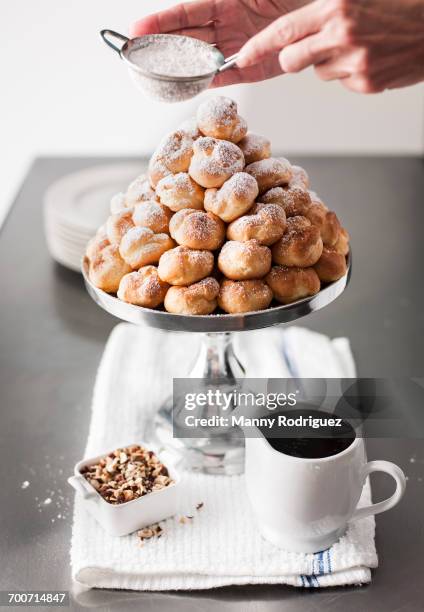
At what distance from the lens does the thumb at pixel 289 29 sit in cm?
84

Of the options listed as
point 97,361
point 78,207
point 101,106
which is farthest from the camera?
point 101,106

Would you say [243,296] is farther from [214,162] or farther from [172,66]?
[172,66]

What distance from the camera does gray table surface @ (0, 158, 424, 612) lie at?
2.70 feet

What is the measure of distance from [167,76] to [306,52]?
164 mm

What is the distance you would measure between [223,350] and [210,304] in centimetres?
20

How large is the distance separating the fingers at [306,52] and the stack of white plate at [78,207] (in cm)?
64

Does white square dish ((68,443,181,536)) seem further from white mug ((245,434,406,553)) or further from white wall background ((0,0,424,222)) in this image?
white wall background ((0,0,424,222))

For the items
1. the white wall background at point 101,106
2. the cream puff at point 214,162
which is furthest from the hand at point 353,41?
the white wall background at point 101,106

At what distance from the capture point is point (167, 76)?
2.94 ft

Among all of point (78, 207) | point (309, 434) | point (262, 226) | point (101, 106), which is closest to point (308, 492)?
point (309, 434)

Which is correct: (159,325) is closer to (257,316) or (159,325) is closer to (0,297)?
(257,316)

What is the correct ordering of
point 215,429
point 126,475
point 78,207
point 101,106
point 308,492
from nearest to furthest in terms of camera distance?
1. point 308,492
2. point 126,475
3. point 215,429
4. point 78,207
5. point 101,106

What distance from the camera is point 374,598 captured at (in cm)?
81

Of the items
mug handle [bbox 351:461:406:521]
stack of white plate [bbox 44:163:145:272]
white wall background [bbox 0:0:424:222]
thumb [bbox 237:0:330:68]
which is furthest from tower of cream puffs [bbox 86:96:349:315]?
white wall background [bbox 0:0:424:222]
